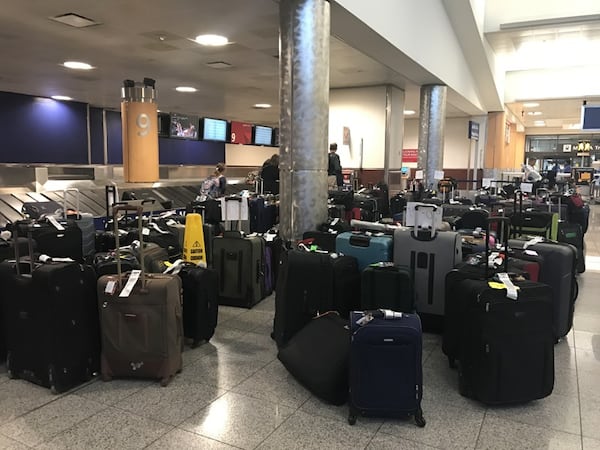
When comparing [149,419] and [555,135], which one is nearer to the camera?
[149,419]

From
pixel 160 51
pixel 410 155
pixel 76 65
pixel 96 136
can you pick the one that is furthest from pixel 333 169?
pixel 410 155

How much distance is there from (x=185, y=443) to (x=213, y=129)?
1258 centimetres

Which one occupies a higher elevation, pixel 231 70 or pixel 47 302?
pixel 231 70

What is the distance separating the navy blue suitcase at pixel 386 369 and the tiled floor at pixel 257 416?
0.38 feet

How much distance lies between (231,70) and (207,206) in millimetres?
3316

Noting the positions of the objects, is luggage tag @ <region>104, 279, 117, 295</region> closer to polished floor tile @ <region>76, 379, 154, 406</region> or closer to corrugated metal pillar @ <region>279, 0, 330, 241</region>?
polished floor tile @ <region>76, 379, 154, 406</region>

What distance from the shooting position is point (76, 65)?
8.54 m

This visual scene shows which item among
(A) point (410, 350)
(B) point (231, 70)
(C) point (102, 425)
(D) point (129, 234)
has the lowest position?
(C) point (102, 425)

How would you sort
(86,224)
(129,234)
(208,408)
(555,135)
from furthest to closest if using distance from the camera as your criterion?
(555,135)
(86,224)
(129,234)
(208,408)

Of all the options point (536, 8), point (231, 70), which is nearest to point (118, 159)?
point (231, 70)

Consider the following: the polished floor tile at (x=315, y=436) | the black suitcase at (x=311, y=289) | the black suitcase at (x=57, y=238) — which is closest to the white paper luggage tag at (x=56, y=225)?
the black suitcase at (x=57, y=238)

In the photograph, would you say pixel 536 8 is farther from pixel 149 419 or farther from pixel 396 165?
pixel 149 419

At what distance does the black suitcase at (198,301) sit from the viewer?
3748 millimetres

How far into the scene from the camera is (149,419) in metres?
2.84
